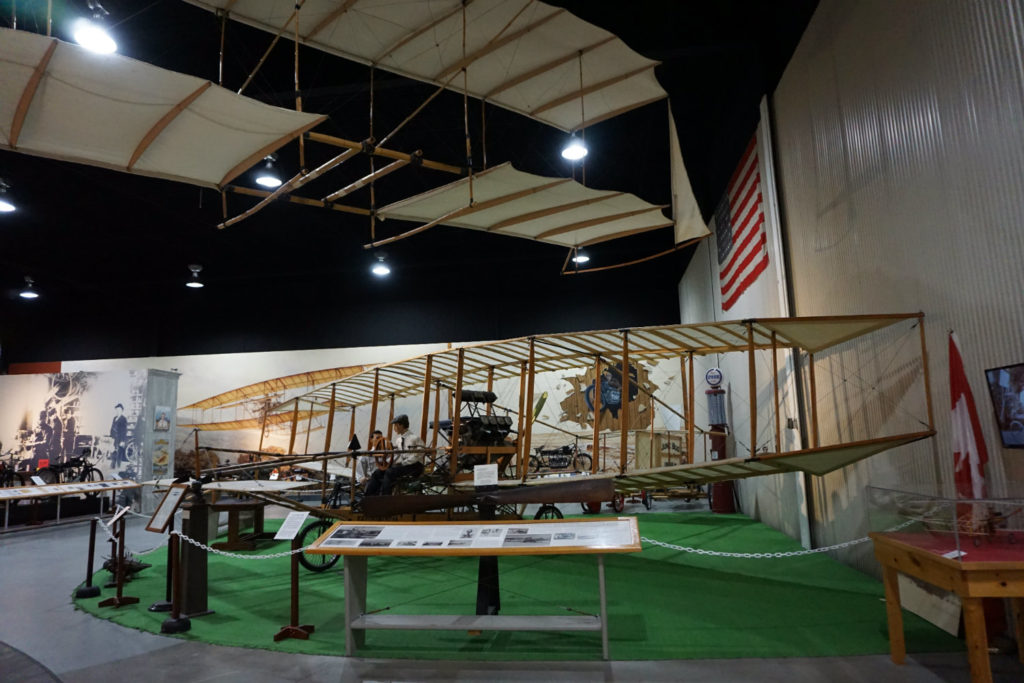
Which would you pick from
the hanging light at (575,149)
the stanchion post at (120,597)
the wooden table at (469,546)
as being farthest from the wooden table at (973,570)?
the stanchion post at (120,597)

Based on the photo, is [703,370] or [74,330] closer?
[703,370]

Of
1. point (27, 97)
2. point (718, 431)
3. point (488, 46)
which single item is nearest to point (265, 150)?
point (27, 97)

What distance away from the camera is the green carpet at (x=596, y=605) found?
4125 mm

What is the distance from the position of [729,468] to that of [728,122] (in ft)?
21.0

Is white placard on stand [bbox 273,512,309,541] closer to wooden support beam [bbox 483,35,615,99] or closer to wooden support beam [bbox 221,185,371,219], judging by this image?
wooden support beam [bbox 221,185,371,219]

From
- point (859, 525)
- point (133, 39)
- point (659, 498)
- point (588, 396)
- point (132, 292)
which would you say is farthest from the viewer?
point (132, 292)

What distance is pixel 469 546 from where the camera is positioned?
3.84 m

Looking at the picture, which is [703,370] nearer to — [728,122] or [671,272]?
[671,272]

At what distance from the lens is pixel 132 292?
675 inches

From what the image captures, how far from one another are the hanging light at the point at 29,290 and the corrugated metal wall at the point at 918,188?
59.5ft

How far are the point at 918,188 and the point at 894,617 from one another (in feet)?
10.5

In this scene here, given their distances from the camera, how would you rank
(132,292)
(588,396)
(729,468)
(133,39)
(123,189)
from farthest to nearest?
(132,292) < (588,396) < (123,189) < (133,39) < (729,468)

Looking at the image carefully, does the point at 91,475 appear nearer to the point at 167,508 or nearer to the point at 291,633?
the point at 167,508

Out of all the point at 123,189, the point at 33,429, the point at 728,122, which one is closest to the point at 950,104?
the point at 728,122
